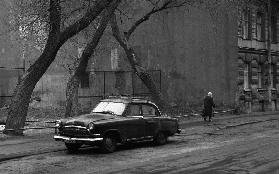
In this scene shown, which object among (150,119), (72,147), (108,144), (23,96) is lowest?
(72,147)

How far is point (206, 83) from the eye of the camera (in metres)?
33.3

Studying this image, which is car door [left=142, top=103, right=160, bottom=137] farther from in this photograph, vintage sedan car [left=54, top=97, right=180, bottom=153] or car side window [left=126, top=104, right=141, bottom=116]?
car side window [left=126, top=104, right=141, bottom=116]

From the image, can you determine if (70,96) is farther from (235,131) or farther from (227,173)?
(227,173)

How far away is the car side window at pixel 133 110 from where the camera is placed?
15296mm

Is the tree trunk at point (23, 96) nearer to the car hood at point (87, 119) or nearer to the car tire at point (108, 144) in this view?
the car hood at point (87, 119)

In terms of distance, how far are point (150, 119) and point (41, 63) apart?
18.5 feet

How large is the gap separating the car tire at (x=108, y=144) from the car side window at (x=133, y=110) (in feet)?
3.87

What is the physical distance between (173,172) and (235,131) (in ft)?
35.8

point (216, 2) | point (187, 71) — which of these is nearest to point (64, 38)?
point (216, 2)

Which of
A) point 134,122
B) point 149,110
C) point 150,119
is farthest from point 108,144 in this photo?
point 149,110

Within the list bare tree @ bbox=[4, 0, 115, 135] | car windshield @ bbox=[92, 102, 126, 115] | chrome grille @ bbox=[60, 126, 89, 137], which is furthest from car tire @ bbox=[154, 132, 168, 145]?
bare tree @ bbox=[4, 0, 115, 135]

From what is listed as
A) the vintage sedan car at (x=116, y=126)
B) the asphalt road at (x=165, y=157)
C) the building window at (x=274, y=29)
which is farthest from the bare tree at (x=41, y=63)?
the building window at (x=274, y=29)

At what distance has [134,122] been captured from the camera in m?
15.2

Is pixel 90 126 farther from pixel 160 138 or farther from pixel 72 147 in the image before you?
pixel 160 138
